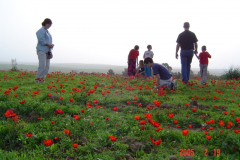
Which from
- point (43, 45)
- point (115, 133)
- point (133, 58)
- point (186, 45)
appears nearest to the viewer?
point (115, 133)

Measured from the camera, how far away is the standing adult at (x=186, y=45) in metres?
8.48

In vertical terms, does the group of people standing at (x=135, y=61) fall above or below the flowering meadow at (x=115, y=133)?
above

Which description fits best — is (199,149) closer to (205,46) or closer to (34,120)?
(34,120)

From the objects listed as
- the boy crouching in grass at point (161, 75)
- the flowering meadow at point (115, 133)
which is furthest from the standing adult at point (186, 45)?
the flowering meadow at point (115, 133)

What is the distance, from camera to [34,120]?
4.14 meters

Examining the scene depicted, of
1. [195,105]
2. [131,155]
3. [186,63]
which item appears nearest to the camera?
[131,155]

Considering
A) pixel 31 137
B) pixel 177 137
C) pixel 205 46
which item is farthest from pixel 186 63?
pixel 31 137

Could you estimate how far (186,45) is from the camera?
8.49 m

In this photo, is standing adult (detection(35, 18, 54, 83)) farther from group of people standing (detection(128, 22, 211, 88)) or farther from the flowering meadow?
group of people standing (detection(128, 22, 211, 88))

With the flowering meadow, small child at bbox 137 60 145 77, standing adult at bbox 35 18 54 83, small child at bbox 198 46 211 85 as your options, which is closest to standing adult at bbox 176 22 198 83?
small child at bbox 198 46 211 85

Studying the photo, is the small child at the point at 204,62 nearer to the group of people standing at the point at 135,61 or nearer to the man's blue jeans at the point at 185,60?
the man's blue jeans at the point at 185,60

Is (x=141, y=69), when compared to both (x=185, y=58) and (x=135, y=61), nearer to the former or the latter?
(x=135, y=61)

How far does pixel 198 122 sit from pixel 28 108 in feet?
11.8

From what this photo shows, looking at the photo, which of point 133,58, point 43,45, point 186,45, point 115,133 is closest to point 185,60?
point 186,45
